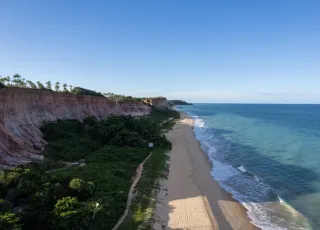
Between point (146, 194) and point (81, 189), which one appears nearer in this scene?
point (81, 189)

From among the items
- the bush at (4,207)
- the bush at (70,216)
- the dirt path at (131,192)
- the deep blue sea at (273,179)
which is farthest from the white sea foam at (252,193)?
the bush at (4,207)

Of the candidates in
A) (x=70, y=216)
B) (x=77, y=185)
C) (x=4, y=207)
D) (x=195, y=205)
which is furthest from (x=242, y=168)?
(x=4, y=207)

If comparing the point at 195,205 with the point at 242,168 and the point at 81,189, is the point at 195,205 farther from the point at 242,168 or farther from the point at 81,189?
the point at 242,168

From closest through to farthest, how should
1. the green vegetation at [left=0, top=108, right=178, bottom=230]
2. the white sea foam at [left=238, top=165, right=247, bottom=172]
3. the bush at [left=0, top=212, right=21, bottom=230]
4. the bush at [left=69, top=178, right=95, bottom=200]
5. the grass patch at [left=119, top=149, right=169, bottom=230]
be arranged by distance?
1. the bush at [left=0, top=212, right=21, bottom=230]
2. the green vegetation at [left=0, top=108, right=178, bottom=230]
3. the grass patch at [left=119, top=149, right=169, bottom=230]
4. the bush at [left=69, top=178, right=95, bottom=200]
5. the white sea foam at [left=238, top=165, right=247, bottom=172]

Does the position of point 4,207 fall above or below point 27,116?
below

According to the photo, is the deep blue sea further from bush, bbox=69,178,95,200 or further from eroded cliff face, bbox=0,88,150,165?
eroded cliff face, bbox=0,88,150,165

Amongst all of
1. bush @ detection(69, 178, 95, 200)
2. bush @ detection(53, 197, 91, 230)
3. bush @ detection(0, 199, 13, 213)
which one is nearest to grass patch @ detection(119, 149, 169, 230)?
bush @ detection(53, 197, 91, 230)

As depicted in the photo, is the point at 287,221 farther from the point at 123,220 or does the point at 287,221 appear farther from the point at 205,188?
the point at 123,220
